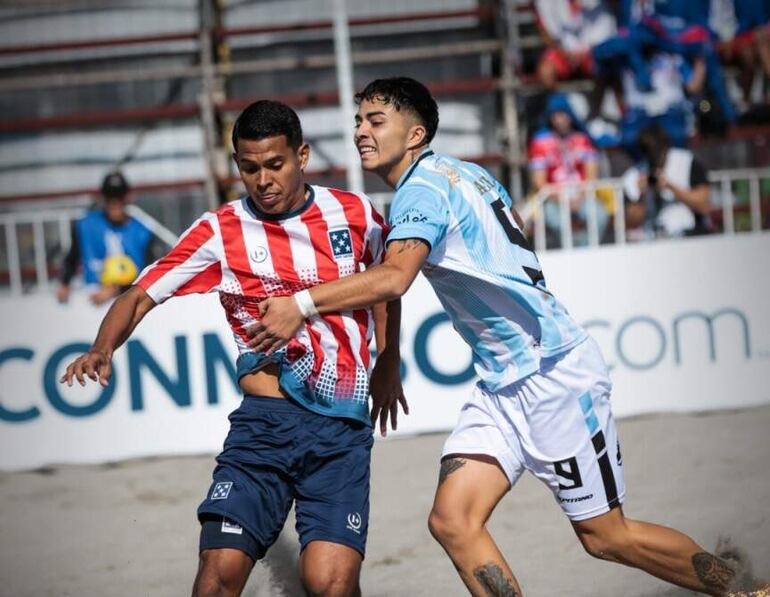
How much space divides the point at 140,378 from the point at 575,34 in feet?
17.7

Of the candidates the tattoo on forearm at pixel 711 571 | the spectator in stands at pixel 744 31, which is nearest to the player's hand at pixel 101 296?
the tattoo on forearm at pixel 711 571

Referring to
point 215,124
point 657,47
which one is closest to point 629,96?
point 657,47

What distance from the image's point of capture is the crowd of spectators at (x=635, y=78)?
10.4 metres

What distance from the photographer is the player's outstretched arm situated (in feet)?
12.5

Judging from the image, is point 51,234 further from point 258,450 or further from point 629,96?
point 258,450

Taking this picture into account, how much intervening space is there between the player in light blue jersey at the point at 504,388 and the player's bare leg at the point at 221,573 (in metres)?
0.69

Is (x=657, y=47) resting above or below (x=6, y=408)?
above

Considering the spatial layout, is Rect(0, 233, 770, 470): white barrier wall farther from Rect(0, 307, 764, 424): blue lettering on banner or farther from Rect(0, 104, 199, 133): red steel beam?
Rect(0, 104, 199, 133): red steel beam

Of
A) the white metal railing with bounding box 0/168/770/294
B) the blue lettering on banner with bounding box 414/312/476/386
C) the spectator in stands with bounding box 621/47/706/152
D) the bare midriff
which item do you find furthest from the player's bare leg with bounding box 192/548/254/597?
the spectator in stands with bounding box 621/47/706/152

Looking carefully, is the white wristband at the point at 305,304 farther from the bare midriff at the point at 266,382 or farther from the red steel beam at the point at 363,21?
the red steel beam at the point at 363,21

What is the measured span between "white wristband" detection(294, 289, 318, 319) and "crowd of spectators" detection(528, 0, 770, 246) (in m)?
6.59

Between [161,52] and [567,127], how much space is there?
4.49 m

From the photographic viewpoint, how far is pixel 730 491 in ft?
21.4

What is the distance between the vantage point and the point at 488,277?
4148 millimetres
